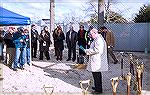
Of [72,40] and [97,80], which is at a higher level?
[72,40]

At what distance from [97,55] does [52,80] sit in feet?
8.13

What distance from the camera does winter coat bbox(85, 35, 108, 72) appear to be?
310 inches

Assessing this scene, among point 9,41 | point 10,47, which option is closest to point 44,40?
point 9,41

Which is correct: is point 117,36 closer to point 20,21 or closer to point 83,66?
point 83,66

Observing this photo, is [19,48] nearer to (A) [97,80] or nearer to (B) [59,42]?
(B) [59,42]

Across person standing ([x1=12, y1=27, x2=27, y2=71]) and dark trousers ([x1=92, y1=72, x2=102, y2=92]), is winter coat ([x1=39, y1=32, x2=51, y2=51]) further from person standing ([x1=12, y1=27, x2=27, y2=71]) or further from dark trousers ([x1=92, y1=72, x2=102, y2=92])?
dark trousers ([x1=92, y1=72, x2=102, y2=92])

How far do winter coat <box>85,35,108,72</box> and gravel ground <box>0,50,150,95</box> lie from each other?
760 mm

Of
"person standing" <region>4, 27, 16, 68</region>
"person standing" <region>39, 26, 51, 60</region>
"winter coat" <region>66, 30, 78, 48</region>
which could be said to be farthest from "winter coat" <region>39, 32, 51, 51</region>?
"person standing" <region>4, 27, 16, 68</region>

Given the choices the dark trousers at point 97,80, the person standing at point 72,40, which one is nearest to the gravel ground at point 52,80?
the dark trousers at point 97,80

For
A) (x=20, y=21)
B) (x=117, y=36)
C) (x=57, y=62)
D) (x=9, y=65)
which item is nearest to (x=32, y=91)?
(x=20, y=21)

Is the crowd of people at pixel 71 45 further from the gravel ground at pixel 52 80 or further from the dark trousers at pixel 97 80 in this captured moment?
the gravel ground at pixel 52 80

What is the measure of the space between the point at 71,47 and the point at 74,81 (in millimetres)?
4565

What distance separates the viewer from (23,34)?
11773 millimetres

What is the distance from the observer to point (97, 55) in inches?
313
